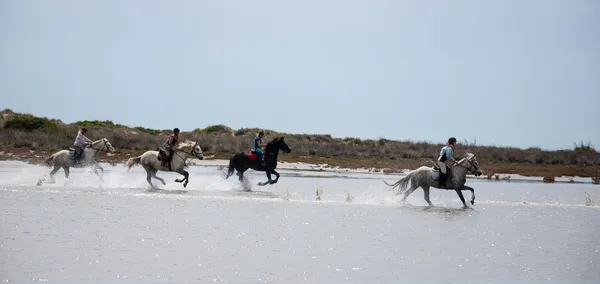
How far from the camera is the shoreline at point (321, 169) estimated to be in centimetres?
4509

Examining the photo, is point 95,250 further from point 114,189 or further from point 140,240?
point 114,189

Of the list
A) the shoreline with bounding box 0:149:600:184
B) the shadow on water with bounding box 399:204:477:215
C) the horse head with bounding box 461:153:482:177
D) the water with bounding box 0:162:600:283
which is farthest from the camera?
the shoreline with bounding box 0:149:600:184

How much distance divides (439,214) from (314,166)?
27.8m

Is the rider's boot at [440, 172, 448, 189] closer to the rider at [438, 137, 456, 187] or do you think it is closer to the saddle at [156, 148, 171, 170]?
the rider at [438, 137, 456, 187]

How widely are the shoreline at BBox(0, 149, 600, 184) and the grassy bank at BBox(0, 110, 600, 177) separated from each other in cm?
15

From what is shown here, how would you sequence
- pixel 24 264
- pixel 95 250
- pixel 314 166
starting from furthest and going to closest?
pixel 314 166 → pixel 95 250 → pixel 24 264

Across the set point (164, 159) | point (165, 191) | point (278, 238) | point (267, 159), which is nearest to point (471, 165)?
point (267, 159)

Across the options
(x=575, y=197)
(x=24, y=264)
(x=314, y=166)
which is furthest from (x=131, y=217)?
(x=314, y=166)

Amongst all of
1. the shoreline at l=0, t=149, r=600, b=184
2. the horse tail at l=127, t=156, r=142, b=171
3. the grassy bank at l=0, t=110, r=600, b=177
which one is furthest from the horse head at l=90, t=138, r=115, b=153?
the grassy bank at l=0, t=110, r=600, b=177

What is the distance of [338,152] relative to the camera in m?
61.2

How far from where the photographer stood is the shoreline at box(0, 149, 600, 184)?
45.1 meters

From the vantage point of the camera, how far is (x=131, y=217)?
63.1 feet

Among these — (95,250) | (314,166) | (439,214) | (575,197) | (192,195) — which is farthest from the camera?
(314,166)

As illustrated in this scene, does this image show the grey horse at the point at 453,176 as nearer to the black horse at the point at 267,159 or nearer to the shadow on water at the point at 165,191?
the black horse at the point at 267,159
